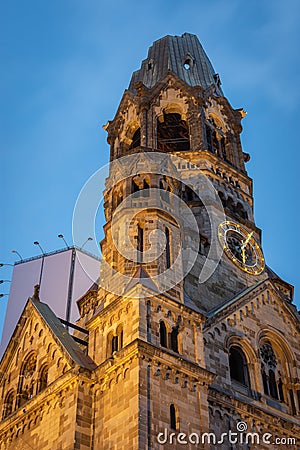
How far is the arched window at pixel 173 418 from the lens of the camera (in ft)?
76.5

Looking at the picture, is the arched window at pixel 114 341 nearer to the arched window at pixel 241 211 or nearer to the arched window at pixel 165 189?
the arched window at pixel 165 189

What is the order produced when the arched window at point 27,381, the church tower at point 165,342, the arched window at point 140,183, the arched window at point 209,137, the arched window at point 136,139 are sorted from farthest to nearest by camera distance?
the arched window at point 136,139 < the arched window at point 209,137 < the arched window at point 140,183 < the arched window at point 27,381 < the church tower at point 165,342

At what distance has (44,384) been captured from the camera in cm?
2839

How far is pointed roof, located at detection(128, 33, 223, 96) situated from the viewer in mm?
51125

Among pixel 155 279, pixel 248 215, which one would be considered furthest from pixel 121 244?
pixel 248 215

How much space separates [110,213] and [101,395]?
→ 10.4 m

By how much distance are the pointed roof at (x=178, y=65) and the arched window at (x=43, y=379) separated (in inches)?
1064

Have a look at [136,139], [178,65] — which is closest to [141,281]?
[136,139]

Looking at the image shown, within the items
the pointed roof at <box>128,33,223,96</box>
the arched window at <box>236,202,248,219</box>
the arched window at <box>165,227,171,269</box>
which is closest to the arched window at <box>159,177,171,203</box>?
the arched window at <box>165,227,171,269</box>

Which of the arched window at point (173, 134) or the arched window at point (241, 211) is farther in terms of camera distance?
the arched window at point (173, 134)

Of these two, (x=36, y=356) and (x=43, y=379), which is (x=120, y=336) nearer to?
(x=43, y=379)

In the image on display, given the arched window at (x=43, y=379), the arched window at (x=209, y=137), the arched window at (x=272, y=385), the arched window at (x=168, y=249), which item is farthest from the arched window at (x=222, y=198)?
the arched window at (x=43, y=379)

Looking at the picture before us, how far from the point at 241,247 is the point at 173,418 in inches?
689

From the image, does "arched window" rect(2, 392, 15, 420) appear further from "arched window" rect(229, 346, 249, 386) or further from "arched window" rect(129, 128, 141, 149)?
"arched window" rect(129, 128, 141, 149)
